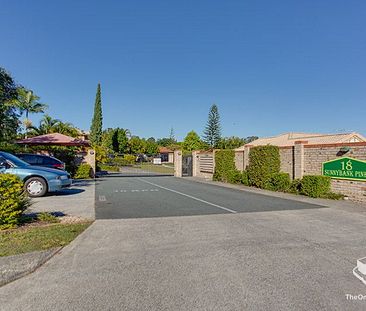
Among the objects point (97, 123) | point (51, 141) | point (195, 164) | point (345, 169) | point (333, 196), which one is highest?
point (97, 123)

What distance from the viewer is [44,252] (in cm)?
476

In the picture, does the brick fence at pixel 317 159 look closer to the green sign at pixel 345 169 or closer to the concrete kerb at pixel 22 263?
the green sign at pixel 345 169

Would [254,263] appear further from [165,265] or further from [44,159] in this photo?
[44,159]

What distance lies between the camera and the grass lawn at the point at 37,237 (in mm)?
4926

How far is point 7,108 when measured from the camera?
63.3 ft

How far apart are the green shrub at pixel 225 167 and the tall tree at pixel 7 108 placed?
14121 mm

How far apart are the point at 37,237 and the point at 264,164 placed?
13.1 m

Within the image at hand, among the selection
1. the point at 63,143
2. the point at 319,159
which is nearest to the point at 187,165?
the point at 63,143

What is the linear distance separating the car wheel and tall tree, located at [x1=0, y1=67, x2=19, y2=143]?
8.65m

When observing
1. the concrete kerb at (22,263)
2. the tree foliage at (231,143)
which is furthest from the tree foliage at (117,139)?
the concrete kerb at (22,263)

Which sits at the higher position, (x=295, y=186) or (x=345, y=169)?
(x=345, y=169)

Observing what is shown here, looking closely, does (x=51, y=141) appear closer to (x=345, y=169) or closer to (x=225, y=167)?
(x=225, y=167)

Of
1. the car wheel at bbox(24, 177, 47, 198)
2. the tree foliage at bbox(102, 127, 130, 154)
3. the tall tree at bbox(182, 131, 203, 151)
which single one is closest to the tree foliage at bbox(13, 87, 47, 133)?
the car wheel at bbox(24, 177, 47, 198)

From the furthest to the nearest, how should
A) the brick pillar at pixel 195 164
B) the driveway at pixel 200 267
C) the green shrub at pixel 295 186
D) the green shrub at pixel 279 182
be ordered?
the brick pillar at pixel 195 164
the green shrub at pixel 279 182
the green shrub at pixel 295 186
the driveway at pixel 200 267
